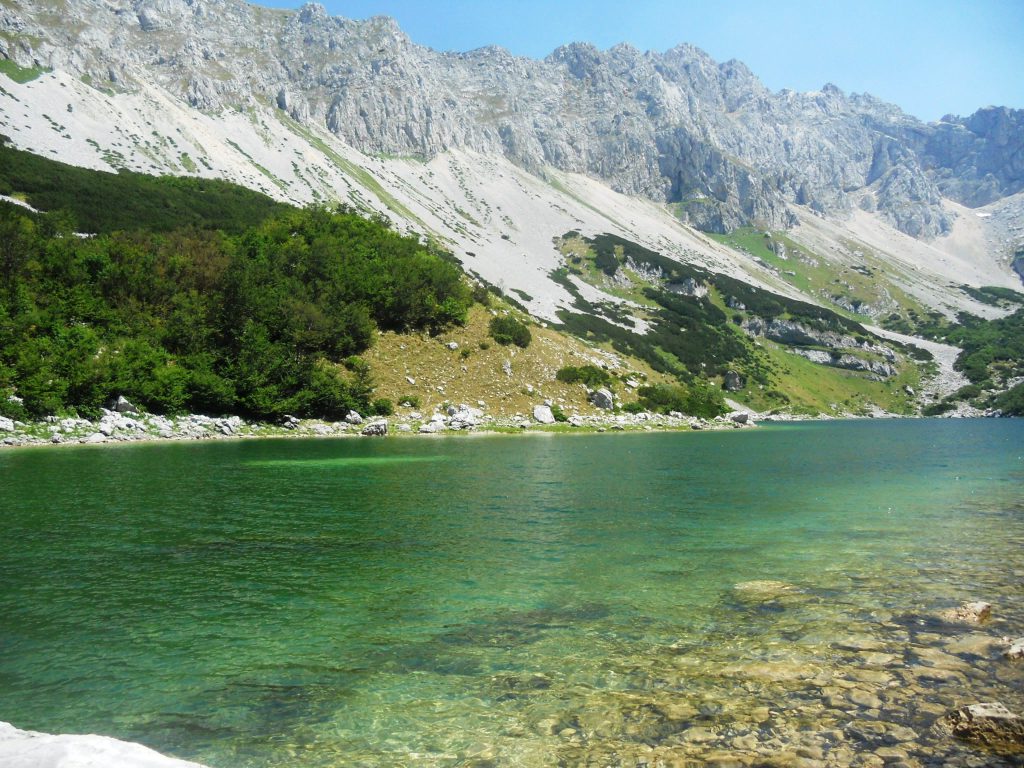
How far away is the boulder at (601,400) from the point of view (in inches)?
2817

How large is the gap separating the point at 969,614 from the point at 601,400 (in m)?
61.7

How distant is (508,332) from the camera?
237 feet

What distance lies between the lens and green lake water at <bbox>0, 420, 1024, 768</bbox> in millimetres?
7035

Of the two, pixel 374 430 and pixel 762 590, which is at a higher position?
pixel 762 590

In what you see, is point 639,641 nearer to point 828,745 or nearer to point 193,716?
point 828,745

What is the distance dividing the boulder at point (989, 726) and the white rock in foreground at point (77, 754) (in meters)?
8.00

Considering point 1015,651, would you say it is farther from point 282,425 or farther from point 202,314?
point 202,314

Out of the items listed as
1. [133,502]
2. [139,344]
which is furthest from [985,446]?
[139,344]

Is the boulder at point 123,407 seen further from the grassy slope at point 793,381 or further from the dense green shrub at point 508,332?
the grassy slope at point 793,381

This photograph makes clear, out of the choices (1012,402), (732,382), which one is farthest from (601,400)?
(1012,402)

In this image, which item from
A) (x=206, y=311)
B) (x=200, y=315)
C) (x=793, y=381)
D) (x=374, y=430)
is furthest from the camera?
(x=793, y=381)

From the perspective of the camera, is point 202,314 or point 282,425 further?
point 202,314

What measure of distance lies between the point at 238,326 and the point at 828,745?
2353 inches

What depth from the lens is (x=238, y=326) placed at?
57.4 meters
